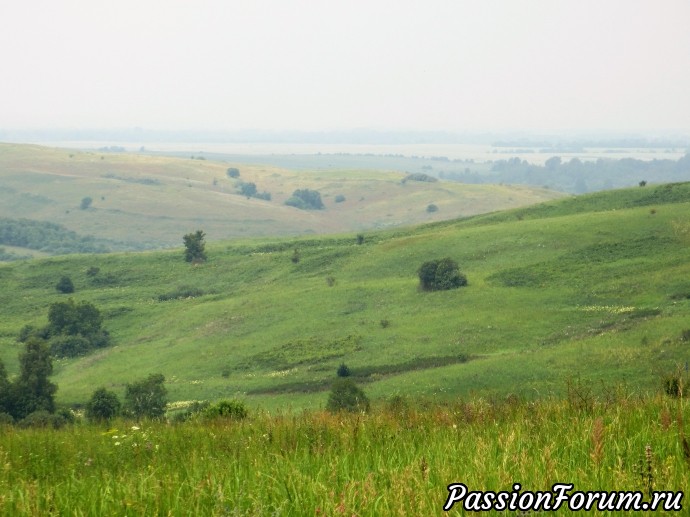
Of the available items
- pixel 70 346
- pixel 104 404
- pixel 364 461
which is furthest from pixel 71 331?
pixel 364 461

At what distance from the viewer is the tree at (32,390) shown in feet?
194

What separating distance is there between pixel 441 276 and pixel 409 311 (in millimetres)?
6790

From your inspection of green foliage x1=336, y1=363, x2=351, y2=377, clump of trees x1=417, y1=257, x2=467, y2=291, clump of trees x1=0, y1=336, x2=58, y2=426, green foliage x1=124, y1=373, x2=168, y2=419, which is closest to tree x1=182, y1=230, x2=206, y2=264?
clump of trees x1=417, y1=257, x2=467, y2=291

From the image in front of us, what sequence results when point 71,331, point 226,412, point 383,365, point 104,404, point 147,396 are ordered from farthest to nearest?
point 71,331, point 383,365, point 147,396, point 104,404, point 226,412

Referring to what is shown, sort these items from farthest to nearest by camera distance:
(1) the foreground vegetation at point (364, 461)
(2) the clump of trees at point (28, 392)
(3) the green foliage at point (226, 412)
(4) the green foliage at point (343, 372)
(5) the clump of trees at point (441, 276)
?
1. (5) the clump of trees at point (441, 276)
2. (4) the green foliage at point (343, 372)
3. (2) the clump of trees at point (28, 392)
4. (3) the green foliage at point (226, 412)
5. (1) the foreground vegetation at point (364, 461)

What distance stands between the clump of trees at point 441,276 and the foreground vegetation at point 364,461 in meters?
73.2

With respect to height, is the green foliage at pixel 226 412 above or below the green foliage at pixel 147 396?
above

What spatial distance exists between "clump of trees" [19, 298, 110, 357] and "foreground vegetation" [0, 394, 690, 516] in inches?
3189

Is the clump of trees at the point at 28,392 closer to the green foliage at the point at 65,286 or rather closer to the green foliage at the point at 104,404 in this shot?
the green foliage at the point at 104,404

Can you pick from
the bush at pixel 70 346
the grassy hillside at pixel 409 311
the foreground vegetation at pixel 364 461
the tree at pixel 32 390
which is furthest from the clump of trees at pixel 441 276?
the foreground vegetation at pixel 364 461

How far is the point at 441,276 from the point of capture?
86375mm

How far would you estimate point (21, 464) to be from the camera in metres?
11.1

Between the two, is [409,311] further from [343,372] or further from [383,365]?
[343,372]

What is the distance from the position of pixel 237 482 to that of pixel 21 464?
4598mm
